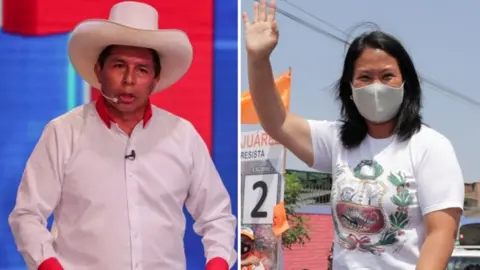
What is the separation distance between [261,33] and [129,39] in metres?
0.39

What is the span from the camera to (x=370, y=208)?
1869 mm

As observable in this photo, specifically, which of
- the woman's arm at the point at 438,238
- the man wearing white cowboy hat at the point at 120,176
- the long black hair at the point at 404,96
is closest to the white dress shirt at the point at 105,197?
the man wearing white cowboy hat at the point at 120,176

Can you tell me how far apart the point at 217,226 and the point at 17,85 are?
34.9 inches

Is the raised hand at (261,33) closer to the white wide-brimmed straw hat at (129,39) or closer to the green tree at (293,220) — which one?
the white wide-brimmed straw hat at (129,39)

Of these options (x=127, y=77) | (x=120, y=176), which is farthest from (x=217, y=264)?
(x=127, y=77)

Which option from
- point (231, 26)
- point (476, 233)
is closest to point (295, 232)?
point (476, 233)

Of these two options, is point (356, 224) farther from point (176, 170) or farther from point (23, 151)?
point (23, 151)

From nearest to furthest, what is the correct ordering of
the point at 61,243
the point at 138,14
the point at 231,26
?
the point at 61,243, the point at 138,14, the point at 231,26

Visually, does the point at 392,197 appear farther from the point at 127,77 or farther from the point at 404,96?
the point at 127,77

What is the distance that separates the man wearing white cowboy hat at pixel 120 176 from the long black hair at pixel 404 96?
49 cm

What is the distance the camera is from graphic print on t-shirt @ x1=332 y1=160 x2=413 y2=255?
185 cm

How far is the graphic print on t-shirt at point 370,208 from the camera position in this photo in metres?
1.85

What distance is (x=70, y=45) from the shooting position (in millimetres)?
2229

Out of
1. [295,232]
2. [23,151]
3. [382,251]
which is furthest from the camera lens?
[295,232]
